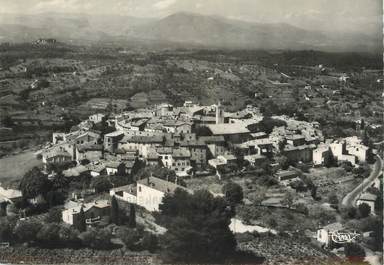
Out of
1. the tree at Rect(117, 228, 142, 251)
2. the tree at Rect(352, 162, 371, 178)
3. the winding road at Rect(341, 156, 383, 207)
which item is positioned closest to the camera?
the tree at Rect(117, 228, 142, 251)

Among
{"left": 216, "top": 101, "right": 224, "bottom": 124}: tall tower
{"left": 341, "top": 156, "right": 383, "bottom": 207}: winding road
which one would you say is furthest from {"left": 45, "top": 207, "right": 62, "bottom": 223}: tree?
{"left": 341, "top": 156, "right": 383, "bottom": 207}: winding road

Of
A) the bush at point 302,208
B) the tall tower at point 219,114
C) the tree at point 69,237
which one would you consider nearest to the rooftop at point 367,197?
the bush at point 302,208

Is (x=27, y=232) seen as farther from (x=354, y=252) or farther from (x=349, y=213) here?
(x=349, y=213)

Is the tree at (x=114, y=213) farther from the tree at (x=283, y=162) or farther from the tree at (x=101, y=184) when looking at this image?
the tree at (x=283, y=162)

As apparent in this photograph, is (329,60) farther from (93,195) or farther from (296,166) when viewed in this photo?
(93,195)

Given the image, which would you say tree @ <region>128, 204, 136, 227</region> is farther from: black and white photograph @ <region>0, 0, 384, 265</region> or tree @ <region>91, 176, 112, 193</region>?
tree @ <region>91, 176, 112, 193</region>

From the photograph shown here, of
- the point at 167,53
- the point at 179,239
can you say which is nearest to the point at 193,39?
the point at 167,53

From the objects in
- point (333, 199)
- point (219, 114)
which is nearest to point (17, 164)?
point (219, 114)
